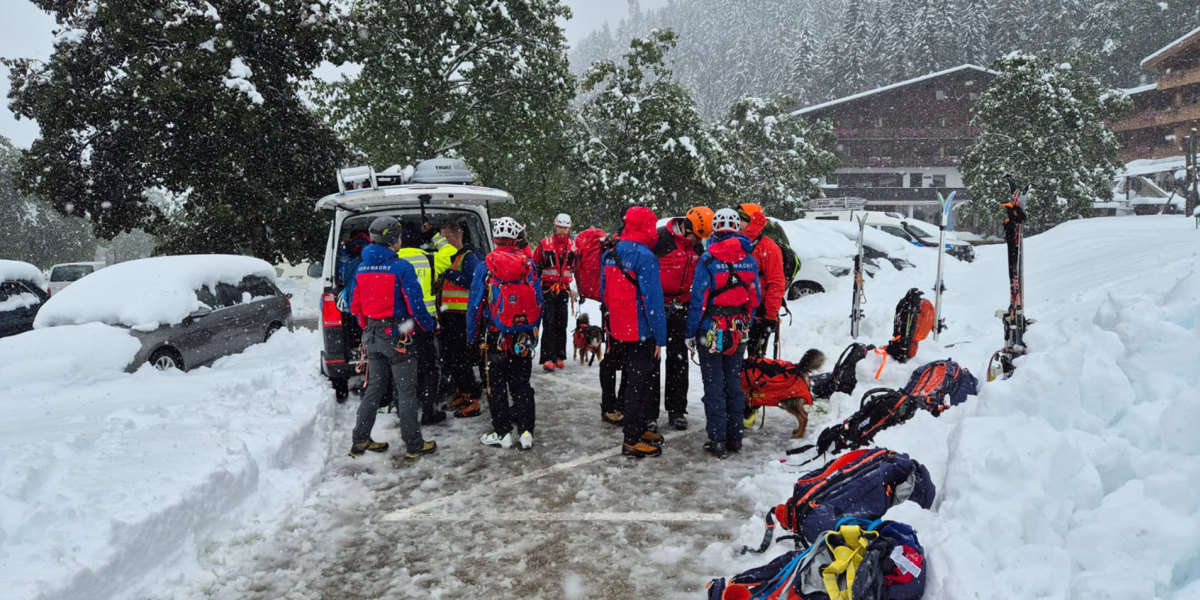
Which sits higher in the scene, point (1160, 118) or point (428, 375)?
point (1160, 118)

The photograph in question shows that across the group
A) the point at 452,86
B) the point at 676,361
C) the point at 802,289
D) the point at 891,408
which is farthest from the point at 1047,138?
the point at 891,408

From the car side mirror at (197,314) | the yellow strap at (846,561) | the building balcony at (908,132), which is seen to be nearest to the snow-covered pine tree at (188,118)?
the car side mirror at (197,314)

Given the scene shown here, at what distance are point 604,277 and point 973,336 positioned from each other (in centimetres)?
568

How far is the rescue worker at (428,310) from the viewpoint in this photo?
6.15 metres

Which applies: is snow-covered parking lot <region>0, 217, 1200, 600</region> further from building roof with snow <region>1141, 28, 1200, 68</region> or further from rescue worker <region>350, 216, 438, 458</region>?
building roof with snow <region>1141, 28, 1200, 68</region>

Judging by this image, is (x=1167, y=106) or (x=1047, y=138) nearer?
(x=1047, y=138)

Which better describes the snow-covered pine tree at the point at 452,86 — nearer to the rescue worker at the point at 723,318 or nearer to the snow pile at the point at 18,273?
the snow pile at the point at 18,273

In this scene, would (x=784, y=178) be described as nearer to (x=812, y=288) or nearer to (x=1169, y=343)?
(x=812, y=288)

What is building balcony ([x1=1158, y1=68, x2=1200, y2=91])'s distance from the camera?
37562 millimetres

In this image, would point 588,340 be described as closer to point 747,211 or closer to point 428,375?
point 428,375

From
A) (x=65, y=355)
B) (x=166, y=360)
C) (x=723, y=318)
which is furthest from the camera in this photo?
(x=166, y=360)

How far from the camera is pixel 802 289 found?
13.5m

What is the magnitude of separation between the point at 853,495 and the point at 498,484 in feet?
8.68

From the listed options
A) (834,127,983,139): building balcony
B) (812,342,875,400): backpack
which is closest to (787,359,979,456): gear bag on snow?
(812,342,875,400): backpack
